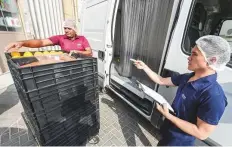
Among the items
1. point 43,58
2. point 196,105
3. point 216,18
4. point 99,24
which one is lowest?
point 196,105

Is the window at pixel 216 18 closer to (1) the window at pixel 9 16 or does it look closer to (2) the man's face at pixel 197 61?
(2) the man's face at pixel 197 61

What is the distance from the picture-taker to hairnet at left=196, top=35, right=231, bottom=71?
88 centimetres

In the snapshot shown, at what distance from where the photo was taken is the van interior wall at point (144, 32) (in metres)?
1.77

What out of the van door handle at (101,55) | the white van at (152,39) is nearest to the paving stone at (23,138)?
the white van at (152,39)

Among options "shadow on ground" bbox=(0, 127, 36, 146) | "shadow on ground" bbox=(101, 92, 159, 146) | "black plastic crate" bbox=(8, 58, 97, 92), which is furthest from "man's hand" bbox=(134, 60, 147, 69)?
"shadow on ground" bbox=(0, 127, 36, 146)

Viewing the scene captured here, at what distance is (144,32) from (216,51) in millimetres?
Result: 1302

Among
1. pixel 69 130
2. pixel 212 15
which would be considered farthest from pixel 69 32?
pixel 212 15

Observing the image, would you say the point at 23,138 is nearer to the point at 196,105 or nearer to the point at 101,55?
the point at 101,55

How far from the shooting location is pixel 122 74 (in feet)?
9.05

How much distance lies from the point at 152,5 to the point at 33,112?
194cm

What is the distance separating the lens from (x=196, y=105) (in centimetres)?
96

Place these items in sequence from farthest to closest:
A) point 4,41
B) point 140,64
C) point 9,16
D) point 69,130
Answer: point 9,16 → point 4,41 → point 140,64 → point 69,130

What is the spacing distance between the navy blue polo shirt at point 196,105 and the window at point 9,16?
17.4 feet

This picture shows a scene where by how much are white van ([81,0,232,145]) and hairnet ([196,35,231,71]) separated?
0.39 meters
